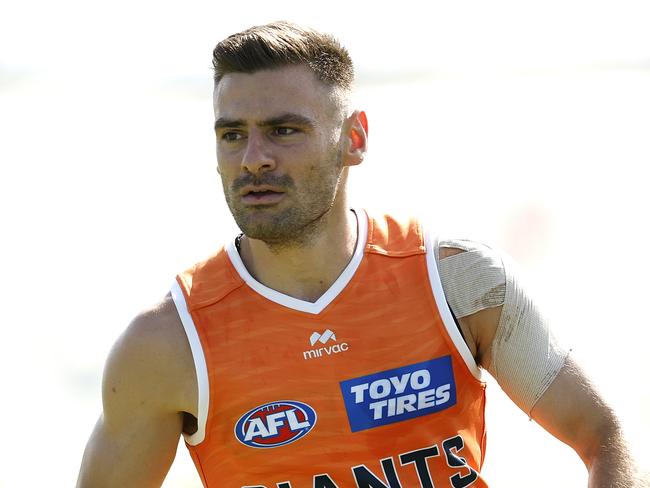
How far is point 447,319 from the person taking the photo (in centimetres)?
392

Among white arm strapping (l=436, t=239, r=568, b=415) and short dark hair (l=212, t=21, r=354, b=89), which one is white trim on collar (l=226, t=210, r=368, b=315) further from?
short dark hair (l=212, t=21, r=354, b=89)

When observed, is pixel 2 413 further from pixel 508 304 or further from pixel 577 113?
pixel 577 113

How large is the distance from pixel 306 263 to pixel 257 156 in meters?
0.44

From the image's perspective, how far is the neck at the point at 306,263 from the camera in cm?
401

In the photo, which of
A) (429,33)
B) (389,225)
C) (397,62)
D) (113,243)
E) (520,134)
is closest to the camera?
(389,225)

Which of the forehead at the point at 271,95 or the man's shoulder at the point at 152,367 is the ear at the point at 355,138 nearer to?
A: the forehead at the point at 271,95

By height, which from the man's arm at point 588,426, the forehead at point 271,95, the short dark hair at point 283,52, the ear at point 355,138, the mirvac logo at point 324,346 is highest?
the short dark hair at point 283,52

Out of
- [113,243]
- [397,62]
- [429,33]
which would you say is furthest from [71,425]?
[429,33]

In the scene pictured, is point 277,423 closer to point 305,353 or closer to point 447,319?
point 305,353

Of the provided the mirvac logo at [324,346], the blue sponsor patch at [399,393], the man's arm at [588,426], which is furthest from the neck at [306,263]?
the man's arm at [588,426]

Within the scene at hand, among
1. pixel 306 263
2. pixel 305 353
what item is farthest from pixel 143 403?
pixel 306 263

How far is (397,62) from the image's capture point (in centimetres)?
1363

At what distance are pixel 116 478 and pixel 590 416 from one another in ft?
4.71

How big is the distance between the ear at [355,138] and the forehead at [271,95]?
0.15 meters
